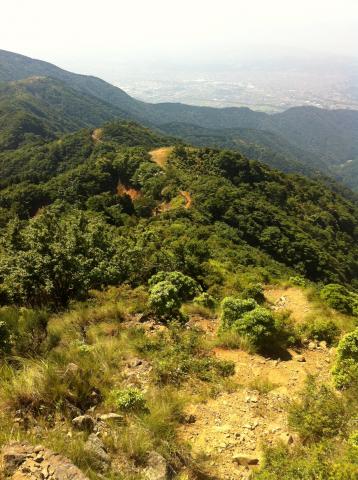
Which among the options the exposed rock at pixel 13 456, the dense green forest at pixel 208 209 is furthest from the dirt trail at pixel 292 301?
the exposed rock at pixel 13 456

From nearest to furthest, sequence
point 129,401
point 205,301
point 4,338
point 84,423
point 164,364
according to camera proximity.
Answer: point 84,423 < point 129,401 < point 4,338 < point 164,364 < point 205,301

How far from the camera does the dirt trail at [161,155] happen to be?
67.5 meters

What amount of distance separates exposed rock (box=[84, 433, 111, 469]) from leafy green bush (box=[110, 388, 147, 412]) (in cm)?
91

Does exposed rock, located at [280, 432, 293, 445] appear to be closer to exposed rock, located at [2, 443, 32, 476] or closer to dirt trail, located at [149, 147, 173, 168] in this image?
exposed rock, located at [2, 443, 32, 476]

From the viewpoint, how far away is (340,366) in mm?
7730

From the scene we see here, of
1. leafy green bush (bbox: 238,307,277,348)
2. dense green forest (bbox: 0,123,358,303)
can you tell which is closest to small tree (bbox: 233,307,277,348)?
leafy green bush (bbox: 238,307,277,348)

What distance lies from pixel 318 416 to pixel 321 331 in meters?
5.04

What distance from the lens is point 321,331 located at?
33.6ft

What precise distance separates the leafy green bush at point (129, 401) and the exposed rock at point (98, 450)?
2.97 ft

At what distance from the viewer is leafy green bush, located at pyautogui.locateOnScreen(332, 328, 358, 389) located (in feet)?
23.3

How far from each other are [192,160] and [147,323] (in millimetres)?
59172

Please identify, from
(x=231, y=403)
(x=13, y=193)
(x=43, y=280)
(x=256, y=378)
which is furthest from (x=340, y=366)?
(x=13, y=193)

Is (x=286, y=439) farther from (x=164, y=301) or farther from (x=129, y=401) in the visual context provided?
(x=164, y=301)

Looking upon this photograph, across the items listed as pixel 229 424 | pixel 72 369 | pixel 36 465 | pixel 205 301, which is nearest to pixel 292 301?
pixel 205 301
